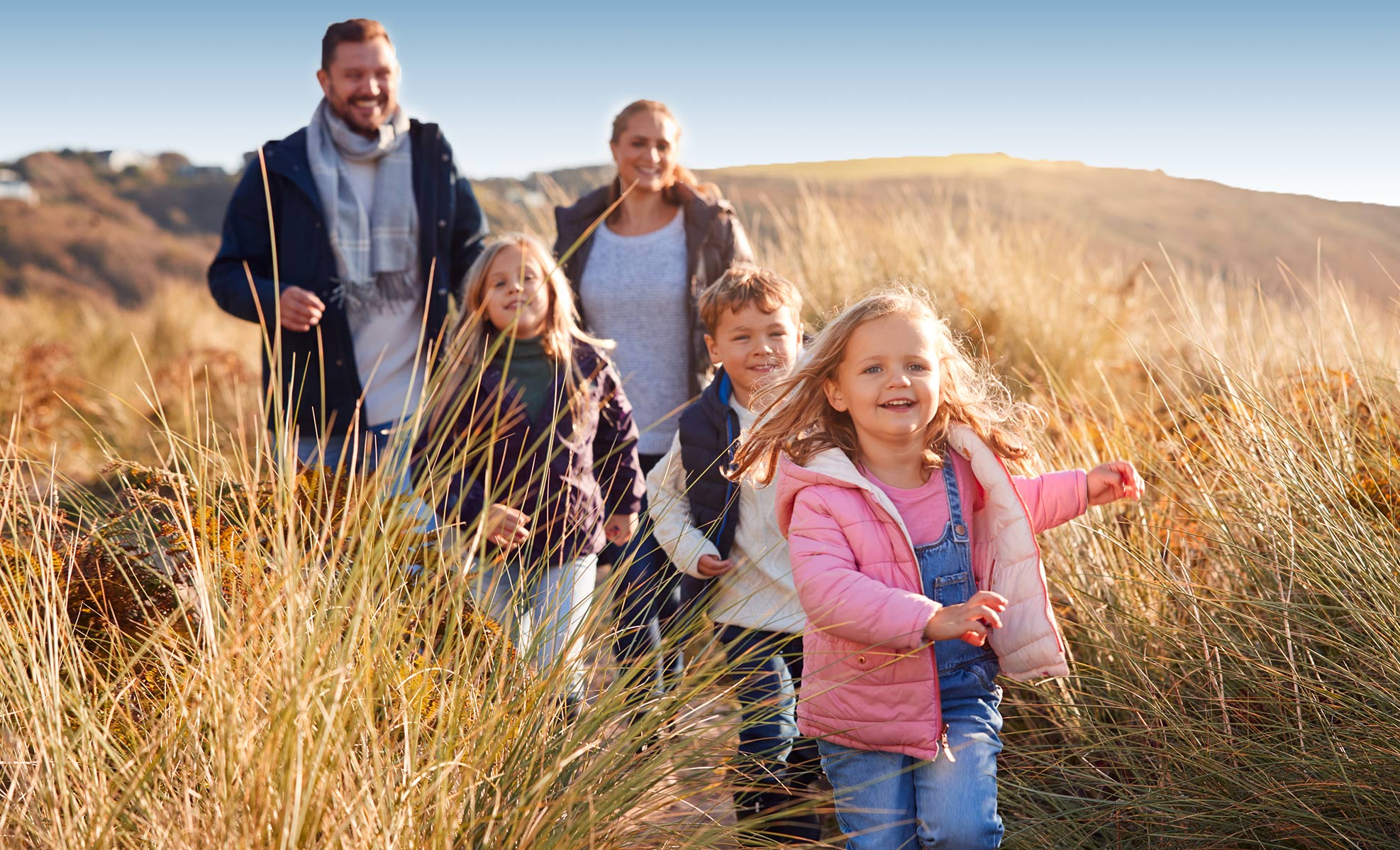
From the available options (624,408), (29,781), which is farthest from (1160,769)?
(29,781)

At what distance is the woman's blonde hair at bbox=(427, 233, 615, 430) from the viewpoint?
3.53m

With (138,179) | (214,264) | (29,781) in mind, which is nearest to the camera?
(29,781)

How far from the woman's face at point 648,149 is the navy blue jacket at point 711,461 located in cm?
133

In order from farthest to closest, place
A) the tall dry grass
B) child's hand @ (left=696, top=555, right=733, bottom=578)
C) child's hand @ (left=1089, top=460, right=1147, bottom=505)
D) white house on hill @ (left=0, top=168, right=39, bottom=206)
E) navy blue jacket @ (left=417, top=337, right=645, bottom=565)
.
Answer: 1. white house on hill @ (left=0, top=168, right=39, bottom=206)
2. navy blue jacket @ (left=417, top=337, right=645, bottom=565)
3. child's hand @ (left=696, top=555, right=733, bottom=578)
4. child's hand @ (left=1089, top=460, right=1147, bottom=505)
5. the tall dry grass

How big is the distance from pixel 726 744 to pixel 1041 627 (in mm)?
716

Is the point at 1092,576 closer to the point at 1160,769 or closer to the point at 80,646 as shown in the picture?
the point at 1160,769

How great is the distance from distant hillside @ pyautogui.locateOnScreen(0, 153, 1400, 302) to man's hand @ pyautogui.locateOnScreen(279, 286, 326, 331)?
1198cm

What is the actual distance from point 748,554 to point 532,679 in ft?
3.63

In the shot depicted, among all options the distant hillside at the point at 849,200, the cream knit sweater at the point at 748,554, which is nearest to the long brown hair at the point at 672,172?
the cream knit sweater at the point at 748,554

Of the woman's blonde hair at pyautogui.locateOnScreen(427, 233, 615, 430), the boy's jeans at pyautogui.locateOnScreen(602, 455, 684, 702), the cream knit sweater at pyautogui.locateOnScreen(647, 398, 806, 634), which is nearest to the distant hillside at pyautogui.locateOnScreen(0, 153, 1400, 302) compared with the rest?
the woman's blonde hair at pyautogui.locateOnScreen(427, 233, 615, 430)

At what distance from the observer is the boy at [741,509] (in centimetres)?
298

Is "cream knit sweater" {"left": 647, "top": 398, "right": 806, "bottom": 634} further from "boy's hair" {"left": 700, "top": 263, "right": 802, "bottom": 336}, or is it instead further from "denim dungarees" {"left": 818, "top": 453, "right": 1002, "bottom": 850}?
"denim dungarees" {"left": 818, "top": 453, "right": 1002, "bottom": 850}

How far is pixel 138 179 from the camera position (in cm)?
4869

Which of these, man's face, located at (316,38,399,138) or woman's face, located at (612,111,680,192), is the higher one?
man's face, located at (316,38,399,138)
